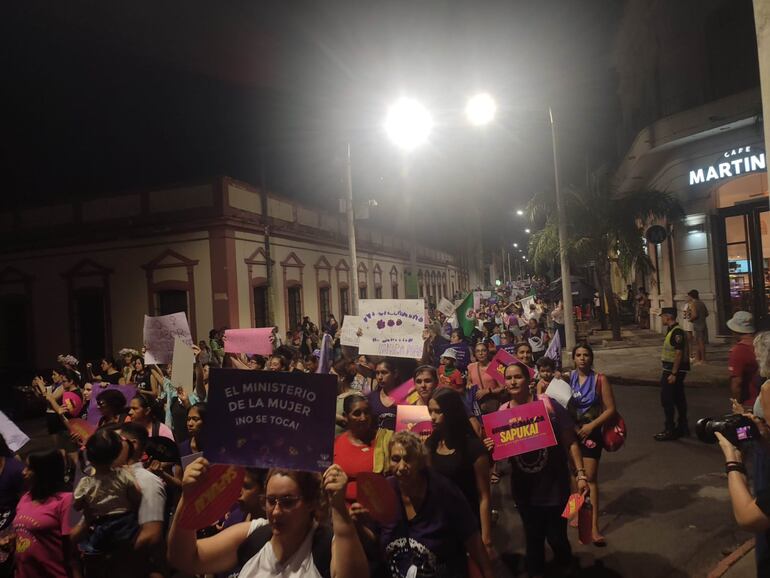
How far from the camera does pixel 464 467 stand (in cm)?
377

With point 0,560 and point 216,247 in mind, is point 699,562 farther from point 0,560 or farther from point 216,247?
point 216,247

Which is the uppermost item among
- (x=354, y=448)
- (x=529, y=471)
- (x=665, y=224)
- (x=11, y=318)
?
(x=665, y=224)

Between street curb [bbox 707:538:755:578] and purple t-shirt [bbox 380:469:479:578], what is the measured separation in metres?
2.57

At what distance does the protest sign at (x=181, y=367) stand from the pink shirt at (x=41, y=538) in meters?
2.31

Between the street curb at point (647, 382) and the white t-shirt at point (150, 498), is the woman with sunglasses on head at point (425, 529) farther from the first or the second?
the street curb at point (647, 382)

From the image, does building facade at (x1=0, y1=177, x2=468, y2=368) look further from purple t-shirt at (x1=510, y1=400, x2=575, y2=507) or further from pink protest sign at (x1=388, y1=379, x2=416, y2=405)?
purple t-shirt at (x1=510, y1=400, x2=575, y2=507)

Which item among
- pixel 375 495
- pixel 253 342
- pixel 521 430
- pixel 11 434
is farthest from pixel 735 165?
pixel 11 434

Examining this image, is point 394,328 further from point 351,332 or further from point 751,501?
point 751,501

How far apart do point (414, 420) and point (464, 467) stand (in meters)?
0.94

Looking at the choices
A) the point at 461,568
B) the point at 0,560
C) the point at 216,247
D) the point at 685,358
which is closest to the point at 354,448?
the point at 461,568

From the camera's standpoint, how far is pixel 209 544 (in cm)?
269

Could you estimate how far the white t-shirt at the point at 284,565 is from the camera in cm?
247

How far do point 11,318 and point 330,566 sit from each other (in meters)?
24.9

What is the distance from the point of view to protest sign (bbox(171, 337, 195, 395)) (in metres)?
6.06
